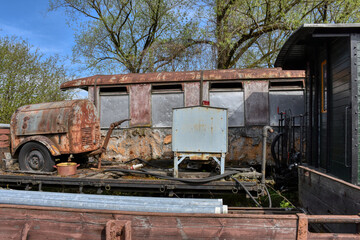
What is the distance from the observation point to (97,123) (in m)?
7.63

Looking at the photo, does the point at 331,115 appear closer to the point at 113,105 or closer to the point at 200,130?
the point at 200,130

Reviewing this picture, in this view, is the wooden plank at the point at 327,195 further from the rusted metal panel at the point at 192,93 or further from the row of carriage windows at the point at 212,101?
the rusted metal panel at the point at 192,93

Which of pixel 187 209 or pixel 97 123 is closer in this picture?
pixel 187 209

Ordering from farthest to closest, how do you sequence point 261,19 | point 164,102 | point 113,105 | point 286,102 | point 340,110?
point 261,19, point 113,105, point 164,102, point 286,102, point 340,110

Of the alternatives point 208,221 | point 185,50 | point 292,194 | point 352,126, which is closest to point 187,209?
point 208,221

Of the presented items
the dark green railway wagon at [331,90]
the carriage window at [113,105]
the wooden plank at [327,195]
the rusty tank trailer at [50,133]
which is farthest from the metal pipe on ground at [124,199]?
the carriage window at [113,105]

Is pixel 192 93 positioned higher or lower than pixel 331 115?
higher

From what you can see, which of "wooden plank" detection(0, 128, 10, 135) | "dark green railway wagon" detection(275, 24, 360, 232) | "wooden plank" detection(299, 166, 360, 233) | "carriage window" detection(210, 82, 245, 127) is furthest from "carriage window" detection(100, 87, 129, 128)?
"wooden plank" detection(299, 166, 360, 233)

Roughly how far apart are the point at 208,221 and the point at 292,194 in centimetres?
527

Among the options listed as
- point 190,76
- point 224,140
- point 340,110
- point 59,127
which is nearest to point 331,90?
point 340,110

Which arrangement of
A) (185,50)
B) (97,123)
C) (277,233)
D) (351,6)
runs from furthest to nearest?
(185,50)
(351,6)
(97,123)
(277,233)

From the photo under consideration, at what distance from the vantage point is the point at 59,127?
6.70 m

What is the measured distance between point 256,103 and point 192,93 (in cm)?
199

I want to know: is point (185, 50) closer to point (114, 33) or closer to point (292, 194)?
point (114, 33)
